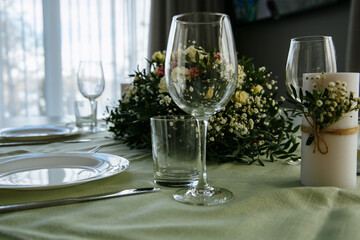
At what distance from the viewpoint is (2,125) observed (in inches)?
69.5

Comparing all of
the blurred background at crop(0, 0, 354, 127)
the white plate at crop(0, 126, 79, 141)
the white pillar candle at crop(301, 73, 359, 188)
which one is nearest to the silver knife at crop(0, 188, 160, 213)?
the white pillar candle at crop(301, 73, 359, 188)

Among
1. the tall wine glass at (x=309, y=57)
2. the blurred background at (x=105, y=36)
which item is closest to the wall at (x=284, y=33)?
the blurred background at (x=105, y=36)

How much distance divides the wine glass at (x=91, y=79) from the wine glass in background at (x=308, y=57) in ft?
2.94

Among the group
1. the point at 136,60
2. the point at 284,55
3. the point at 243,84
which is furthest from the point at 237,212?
the point at 136,60

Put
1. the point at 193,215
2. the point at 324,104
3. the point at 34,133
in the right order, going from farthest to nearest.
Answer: the point at 34,133 → the point at 324,104 → the point at 193,215

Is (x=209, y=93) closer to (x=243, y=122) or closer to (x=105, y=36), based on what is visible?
(x=243, y=122)

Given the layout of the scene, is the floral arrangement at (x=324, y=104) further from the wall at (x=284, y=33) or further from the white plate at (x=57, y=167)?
the wall at (x=284, y=33)

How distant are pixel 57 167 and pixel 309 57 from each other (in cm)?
58

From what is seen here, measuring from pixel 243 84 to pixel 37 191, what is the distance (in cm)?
54

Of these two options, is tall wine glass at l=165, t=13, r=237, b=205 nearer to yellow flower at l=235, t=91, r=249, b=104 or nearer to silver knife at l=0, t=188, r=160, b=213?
silver knife at l=0, t=188, r=160, b=213

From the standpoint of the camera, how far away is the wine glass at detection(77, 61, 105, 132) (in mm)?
1403

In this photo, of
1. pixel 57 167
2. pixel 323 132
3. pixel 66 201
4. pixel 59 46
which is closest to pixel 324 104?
pixel 323 132

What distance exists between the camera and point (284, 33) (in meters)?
3.62

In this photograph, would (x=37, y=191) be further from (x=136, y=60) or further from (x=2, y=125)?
(x=136, y=60)
